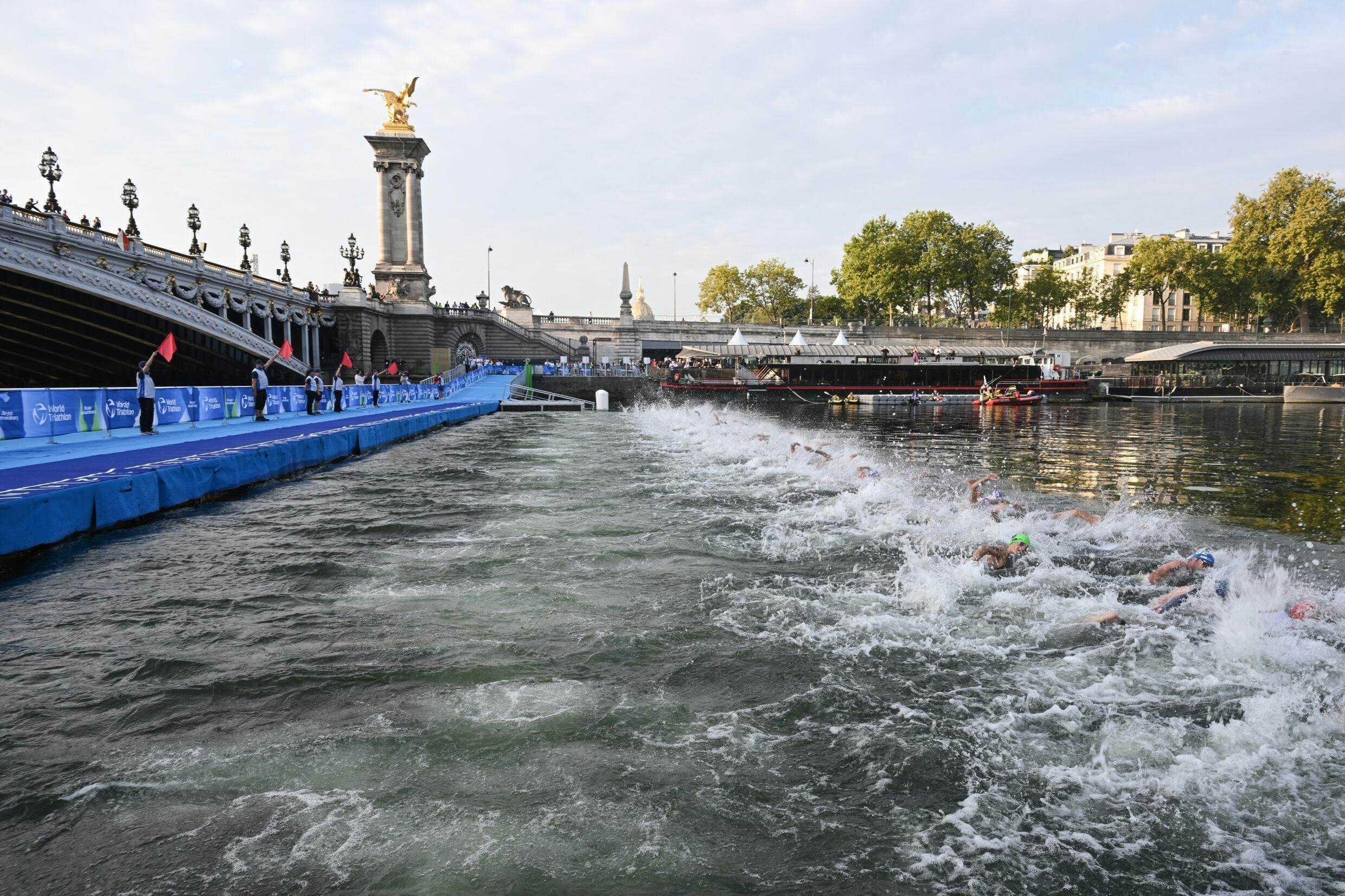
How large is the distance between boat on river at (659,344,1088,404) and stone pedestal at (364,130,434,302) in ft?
80.0

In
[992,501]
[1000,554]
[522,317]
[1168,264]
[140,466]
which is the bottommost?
[1000,554]

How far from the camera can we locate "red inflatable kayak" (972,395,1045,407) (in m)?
55.6

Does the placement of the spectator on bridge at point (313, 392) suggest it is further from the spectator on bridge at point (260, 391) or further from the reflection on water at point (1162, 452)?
the reflection on water at point (1162, 452)

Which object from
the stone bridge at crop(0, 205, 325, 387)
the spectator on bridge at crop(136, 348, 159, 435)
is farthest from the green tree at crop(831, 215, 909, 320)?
the spectator on bridge at crop(136, 348, 159, 435)

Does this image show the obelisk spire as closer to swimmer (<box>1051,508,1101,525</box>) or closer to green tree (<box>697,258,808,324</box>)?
green tree (<box>697,258,808,324</box>)

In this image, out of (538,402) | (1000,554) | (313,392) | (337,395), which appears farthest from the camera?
(538,402)

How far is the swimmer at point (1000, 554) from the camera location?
379 inches

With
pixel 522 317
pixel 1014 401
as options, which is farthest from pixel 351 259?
pixel 1014 401

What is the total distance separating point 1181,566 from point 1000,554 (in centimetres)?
197

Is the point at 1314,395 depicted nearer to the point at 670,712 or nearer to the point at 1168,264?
the point at 1168,264

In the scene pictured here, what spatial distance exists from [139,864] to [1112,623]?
808cm

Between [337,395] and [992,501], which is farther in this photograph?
[337,395]

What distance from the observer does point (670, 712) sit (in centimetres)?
591

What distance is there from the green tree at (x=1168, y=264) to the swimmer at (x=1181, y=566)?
103 meters
